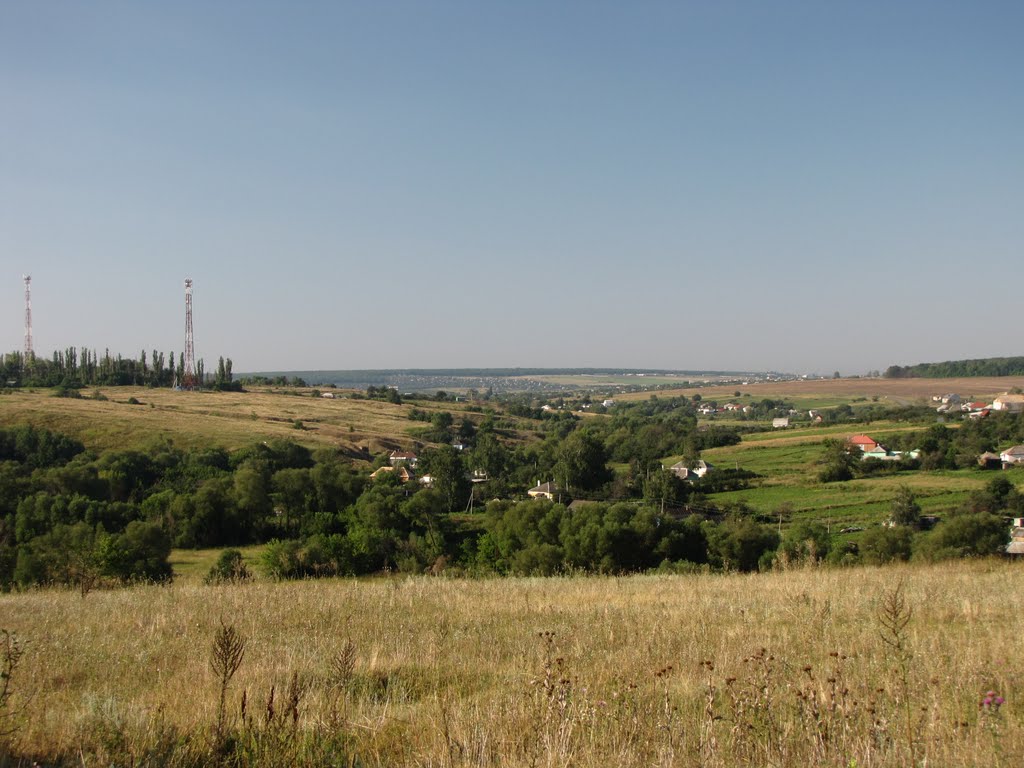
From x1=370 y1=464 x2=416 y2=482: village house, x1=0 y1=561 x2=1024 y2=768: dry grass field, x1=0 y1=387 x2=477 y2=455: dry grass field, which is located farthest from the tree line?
x1=0 y1=561 x2=1024 y2=768: dry grass field

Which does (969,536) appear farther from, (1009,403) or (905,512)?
(1009,403)

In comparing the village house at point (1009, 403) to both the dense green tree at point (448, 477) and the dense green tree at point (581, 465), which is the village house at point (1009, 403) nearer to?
the dense green tree at point (581, 465)

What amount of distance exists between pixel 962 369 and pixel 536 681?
165600 mm

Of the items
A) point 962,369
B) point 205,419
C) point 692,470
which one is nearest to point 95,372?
point 205,419

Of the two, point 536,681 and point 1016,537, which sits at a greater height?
point 536,681

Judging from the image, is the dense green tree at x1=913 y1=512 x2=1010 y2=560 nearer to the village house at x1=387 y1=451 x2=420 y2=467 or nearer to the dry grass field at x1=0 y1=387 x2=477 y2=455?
the village house at x1=387 y1=451 x2=420 y2=467

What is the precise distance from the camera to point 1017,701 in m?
4.28

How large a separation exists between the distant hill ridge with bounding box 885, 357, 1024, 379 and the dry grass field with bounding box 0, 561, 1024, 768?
492ft

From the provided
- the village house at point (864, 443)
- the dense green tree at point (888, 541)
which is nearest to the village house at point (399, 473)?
the dense green tree at point (888, 541)

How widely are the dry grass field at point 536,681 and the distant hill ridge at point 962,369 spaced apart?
5899 inches

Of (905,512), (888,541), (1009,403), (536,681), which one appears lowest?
(905,512)

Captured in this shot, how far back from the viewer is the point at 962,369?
142875 millimetres

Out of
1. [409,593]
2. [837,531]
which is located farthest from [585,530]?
[409,593]

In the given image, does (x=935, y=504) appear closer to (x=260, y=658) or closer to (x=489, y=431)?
(x=260, y=658)
